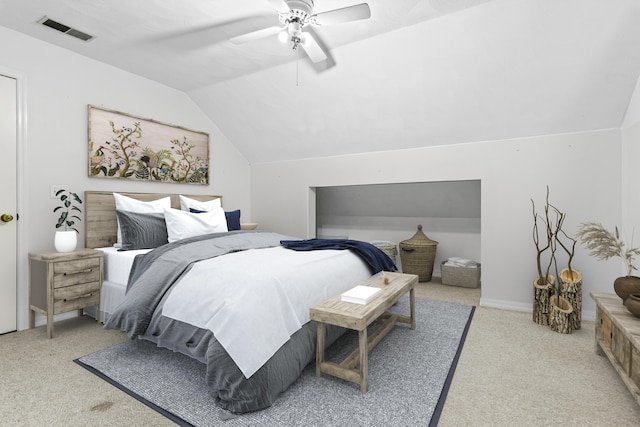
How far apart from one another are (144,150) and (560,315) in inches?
170

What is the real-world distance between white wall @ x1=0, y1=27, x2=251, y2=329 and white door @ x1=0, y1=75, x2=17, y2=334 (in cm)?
6

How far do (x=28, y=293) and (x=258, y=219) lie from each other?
9.06 ft

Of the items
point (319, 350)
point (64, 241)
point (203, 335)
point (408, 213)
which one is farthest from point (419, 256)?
point (64, 241)

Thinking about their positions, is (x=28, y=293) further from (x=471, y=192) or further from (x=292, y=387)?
(x=471, y=192)

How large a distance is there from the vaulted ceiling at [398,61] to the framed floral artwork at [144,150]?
56 cm

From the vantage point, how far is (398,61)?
3027mm

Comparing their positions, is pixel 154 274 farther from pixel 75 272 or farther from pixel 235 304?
pixel 75 272

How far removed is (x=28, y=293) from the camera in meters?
2.88

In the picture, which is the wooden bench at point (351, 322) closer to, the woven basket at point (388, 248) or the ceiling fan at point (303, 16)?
the ceiling fan at point (303, 16)

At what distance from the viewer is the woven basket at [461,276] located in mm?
4188

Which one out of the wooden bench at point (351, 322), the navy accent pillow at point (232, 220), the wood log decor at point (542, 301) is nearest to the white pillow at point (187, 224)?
the navy accent pillow at point (232, 220)

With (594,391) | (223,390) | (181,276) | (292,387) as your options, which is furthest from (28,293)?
(594,391)

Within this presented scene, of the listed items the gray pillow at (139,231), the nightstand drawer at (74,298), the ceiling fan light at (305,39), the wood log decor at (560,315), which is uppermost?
the ceiling fan light at (305,39)

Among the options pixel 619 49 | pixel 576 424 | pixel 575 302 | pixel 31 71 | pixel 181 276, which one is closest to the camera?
pixel 576 424
